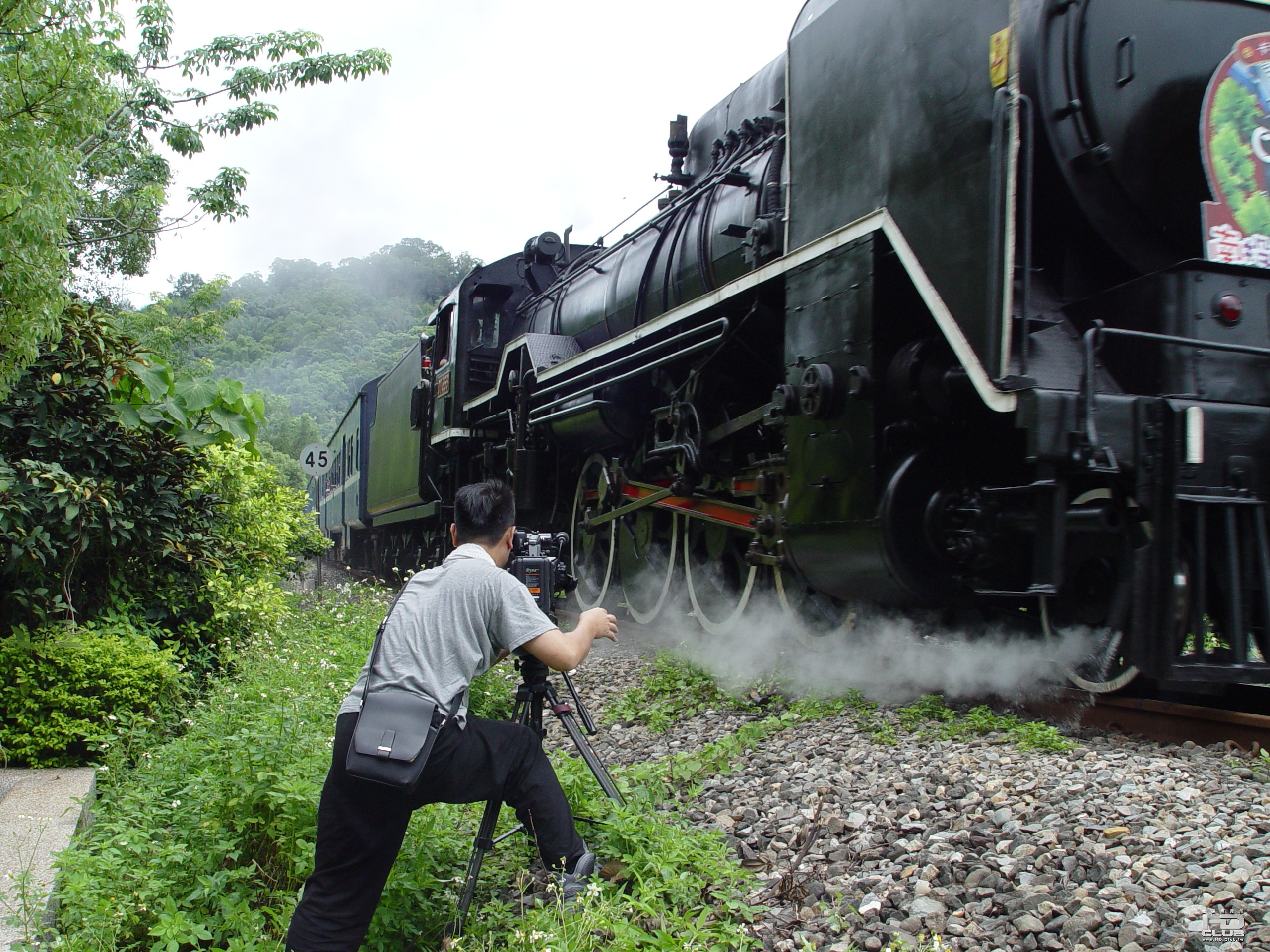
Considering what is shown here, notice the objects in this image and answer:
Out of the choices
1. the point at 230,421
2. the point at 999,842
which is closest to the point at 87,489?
the point at 230,421

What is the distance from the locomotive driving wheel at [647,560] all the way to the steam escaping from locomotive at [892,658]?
92 centimetres

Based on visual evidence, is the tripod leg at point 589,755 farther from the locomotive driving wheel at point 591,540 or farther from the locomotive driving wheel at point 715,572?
the locomotive driving wheel at point 591,540

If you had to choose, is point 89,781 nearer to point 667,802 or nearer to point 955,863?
point 667,802

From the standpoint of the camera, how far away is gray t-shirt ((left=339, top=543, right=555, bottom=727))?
2082mm

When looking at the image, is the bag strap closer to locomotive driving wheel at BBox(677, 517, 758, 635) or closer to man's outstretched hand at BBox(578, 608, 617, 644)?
man's outstretched hand at BBox(578, 608, 617, 644)

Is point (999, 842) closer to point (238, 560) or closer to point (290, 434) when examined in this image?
point (238, 560)

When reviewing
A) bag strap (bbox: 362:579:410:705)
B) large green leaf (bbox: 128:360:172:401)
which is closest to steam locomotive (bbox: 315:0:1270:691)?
bag strap (bbox: 362:579:410:705)

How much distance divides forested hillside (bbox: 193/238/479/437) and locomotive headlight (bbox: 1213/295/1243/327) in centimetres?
3825

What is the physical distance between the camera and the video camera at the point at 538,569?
8.45ft

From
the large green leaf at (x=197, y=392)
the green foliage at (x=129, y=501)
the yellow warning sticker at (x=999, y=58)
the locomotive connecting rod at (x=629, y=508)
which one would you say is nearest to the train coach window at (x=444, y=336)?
the locomotive connecting rod at (x=629, y=508)

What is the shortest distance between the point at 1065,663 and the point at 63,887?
345cm

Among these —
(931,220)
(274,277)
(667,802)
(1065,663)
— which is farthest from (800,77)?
(274,277)

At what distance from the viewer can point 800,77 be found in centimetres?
403

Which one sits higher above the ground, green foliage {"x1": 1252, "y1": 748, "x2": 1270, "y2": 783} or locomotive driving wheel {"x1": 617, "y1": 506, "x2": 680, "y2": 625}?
locomotive driving wheel {"x1": 617, "y1": 506, "x2": 680, "y2": 625}
